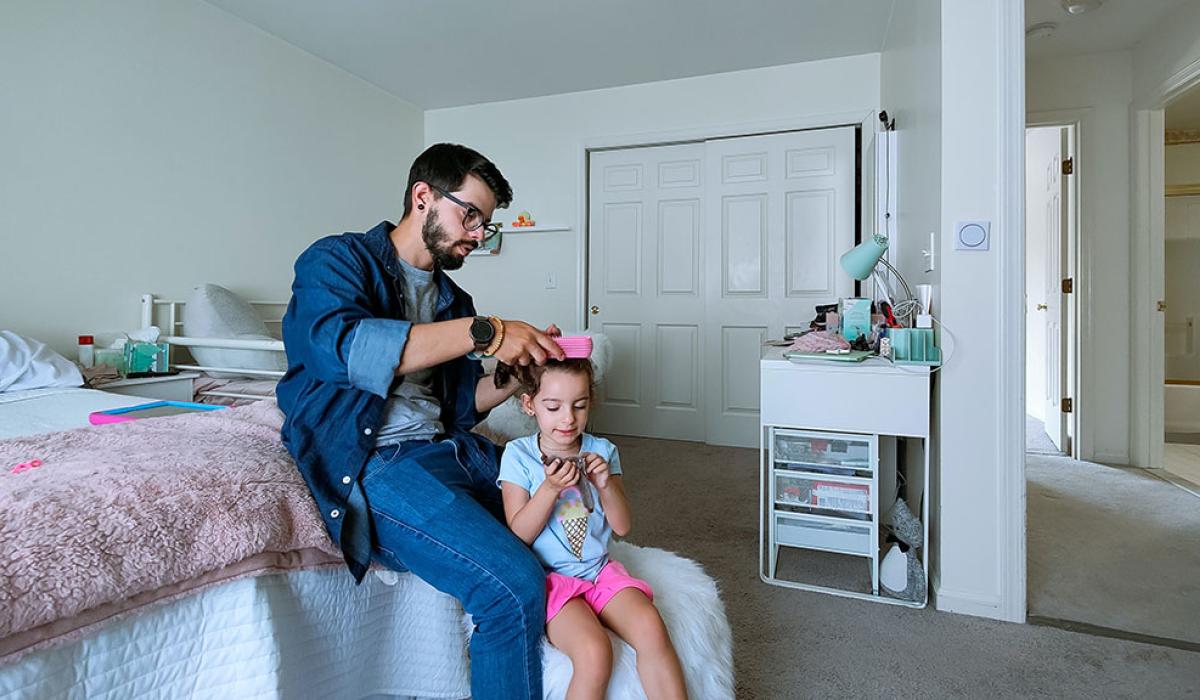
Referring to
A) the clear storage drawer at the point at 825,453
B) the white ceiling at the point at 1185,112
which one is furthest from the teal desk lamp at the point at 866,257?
the white ceiling at the point at 1185,112

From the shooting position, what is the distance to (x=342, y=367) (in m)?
1.00

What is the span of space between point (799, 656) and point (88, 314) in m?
3.11

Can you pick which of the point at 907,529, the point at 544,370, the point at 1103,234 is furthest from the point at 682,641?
the point at 1103,234

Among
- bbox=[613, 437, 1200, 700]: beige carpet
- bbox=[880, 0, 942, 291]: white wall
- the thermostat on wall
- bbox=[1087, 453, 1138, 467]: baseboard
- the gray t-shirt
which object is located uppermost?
bbox=[880, 0, 942, 291]: white wall

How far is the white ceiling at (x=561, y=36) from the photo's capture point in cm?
314

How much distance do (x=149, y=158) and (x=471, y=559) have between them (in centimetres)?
298

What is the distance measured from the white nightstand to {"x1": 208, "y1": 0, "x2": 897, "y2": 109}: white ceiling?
6.40ft

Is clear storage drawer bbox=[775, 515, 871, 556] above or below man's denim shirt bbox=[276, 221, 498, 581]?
below

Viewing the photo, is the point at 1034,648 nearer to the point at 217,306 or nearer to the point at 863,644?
the point at 863,644

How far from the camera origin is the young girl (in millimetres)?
920

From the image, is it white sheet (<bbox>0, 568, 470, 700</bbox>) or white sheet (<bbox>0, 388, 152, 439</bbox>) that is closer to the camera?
white sheet (<bbox>0, 568, 470, 700</bbox>)

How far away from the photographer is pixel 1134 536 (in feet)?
8.00

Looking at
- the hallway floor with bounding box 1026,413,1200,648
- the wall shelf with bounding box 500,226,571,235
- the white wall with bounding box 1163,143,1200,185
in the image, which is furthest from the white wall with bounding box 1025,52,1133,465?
the wall shelf with bounding box 500,226,571,235

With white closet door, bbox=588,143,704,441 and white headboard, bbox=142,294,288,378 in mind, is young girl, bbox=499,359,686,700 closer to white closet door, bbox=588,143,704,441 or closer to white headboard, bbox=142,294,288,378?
white headboard, bbox=142,294,288,378
